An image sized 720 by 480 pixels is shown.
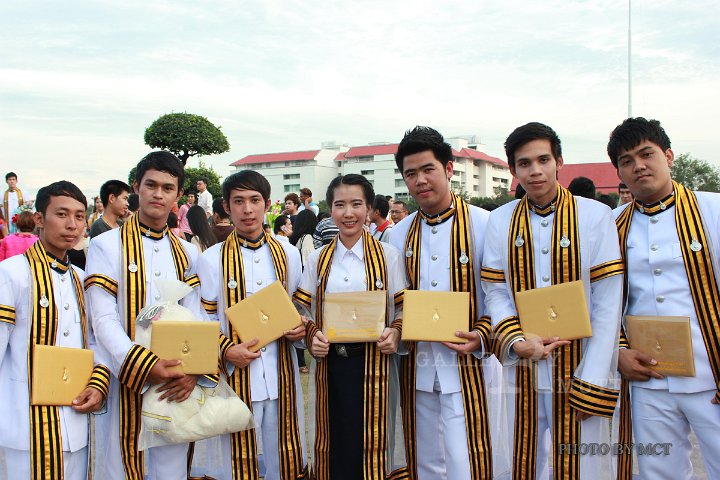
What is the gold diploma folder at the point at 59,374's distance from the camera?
327 cm

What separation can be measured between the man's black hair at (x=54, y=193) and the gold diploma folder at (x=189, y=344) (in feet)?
3.05

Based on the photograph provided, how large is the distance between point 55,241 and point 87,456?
1249 mm

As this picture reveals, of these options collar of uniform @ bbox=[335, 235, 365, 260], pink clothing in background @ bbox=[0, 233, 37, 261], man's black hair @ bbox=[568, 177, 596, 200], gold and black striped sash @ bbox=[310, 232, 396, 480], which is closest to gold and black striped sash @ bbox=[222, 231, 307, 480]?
gold and black striped sash @ bbox=[310, 232, 396, 480]

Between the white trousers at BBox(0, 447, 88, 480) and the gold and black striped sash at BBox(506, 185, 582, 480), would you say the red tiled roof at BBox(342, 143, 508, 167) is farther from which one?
the white trousers at BBox(0, 447, 88, 480)

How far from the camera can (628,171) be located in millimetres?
3537

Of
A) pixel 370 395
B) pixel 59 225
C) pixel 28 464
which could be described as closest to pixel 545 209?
pixel 370 395

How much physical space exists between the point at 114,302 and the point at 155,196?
69 cm

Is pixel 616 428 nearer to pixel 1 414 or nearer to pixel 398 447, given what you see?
pixel 398 447

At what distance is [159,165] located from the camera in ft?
12.7

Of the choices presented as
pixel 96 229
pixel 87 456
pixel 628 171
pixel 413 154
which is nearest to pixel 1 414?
pixel 87 456

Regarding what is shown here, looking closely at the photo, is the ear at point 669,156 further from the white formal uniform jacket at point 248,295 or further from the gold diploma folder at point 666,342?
the white formal uniform jacket at point 248,295

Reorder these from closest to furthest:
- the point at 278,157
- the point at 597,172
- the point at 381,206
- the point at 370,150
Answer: the point at 381,206
the point at 597,172
the point at 370,150
the point at 278,157

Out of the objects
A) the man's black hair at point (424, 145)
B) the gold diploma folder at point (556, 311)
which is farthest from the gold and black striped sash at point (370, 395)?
the gold diploma folder at point (556, 311)

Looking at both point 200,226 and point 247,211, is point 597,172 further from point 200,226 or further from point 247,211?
point 247,211
